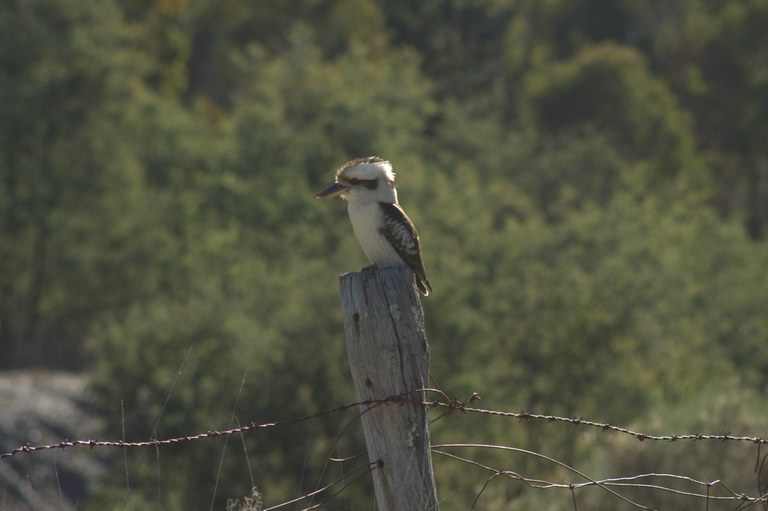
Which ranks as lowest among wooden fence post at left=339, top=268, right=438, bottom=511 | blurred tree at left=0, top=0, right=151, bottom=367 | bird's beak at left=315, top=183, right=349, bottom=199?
wooden fence post at left=339, top=268, right=438, bottom=511

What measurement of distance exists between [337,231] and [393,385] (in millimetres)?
30650

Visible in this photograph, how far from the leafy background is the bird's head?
486cm

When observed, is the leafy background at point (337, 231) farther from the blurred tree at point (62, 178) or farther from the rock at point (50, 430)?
the rock at point (50, 430)

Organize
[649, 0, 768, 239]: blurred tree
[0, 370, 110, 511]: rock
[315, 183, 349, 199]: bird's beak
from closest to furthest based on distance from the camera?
[315, 183, 349, 199]: bird's beak < [0, 370, 110, 511]: rock < [649, 0, 768, 239]: blurred tree

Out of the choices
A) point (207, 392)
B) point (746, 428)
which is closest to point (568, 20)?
point (207, 392)

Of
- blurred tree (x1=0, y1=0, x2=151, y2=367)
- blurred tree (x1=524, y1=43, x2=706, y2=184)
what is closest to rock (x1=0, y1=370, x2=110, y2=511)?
blurred tree (x1=0, y1=0, x2=151, y2=367)

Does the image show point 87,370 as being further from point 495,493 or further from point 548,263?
point 495,493

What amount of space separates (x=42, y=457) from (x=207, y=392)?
3.39 m

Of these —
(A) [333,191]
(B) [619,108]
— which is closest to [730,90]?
(B) [619,108]

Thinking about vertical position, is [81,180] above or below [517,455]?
above

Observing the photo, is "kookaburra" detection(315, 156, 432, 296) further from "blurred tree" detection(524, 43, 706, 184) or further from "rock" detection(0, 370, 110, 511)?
"blurred tree" detection(524, 43, 706, 184)

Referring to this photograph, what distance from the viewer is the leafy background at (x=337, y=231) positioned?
2594 centimetres

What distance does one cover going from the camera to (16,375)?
32562mm

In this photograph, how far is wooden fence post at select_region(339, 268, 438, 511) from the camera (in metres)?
4.93
